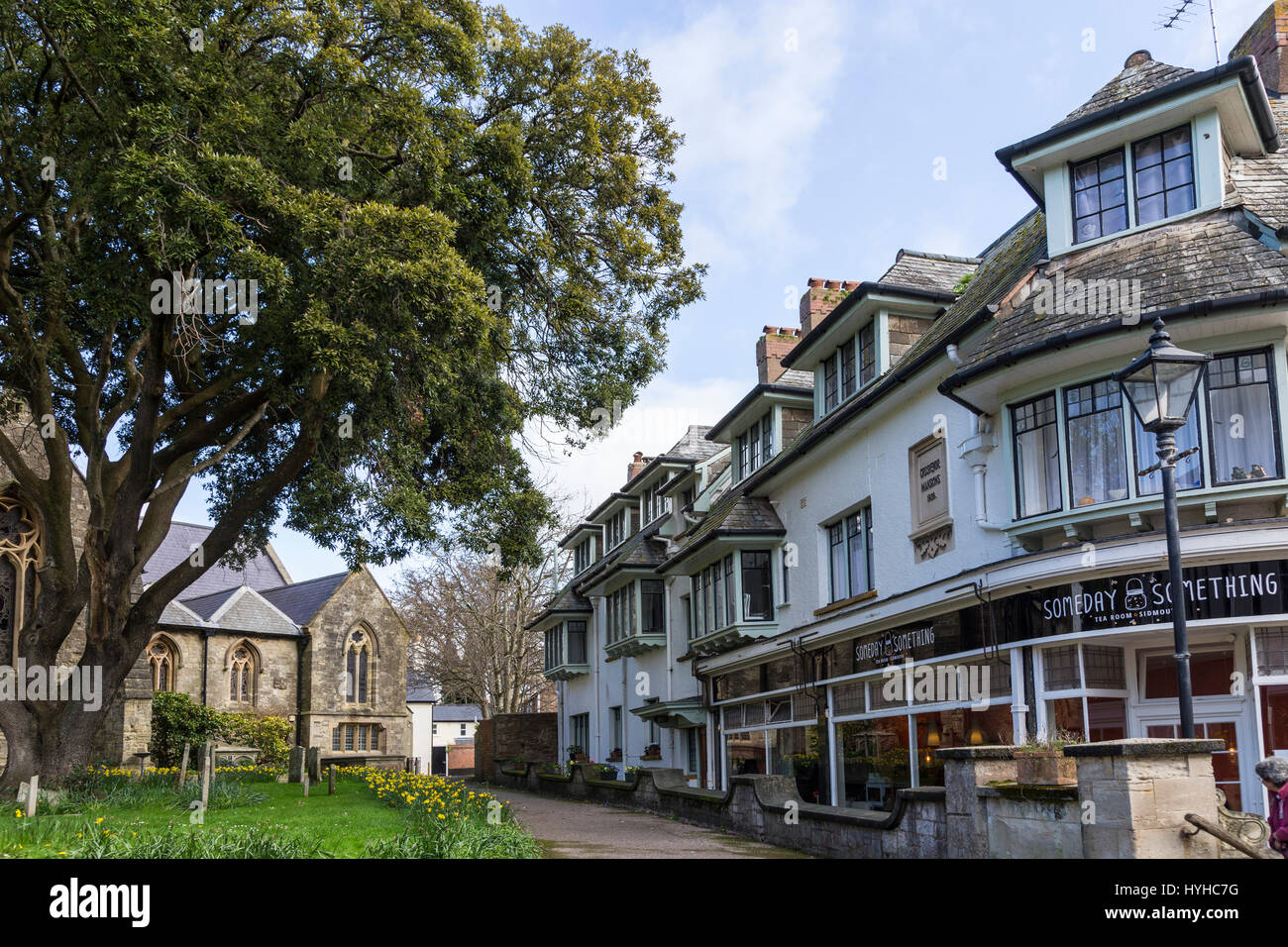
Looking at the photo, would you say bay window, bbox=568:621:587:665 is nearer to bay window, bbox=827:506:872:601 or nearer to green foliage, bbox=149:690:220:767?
green foliage, bbox=149:690:220:767

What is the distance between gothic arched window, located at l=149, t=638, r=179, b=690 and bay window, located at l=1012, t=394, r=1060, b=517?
39.1m

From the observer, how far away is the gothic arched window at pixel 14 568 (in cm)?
3039

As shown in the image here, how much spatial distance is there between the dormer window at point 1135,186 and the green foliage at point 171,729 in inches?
1304

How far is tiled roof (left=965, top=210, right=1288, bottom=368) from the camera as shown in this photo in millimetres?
12227

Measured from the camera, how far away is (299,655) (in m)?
48.3

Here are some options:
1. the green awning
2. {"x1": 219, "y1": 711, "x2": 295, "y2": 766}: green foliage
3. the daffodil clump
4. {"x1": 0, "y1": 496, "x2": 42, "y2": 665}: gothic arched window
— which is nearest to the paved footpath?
the daffodil clump

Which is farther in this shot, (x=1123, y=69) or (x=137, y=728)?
(x=137, y=728)

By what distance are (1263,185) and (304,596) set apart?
1762 inches

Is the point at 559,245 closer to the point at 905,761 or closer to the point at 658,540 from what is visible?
the point at 905,761

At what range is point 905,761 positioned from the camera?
1700 cm

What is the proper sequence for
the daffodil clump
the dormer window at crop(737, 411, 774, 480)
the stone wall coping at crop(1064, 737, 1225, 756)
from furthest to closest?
the dormer window at crop(737, 411, 774, 480) → the daffodil clump → the stone wall coping at crop(1064, 737, 1225, 756)

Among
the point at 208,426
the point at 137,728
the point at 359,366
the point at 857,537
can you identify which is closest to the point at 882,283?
the point at 857,537

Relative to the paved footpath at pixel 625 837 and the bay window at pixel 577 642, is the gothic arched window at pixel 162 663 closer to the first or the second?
the bay window at pixel 577 642

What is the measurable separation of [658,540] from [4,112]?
22062 millimetres
